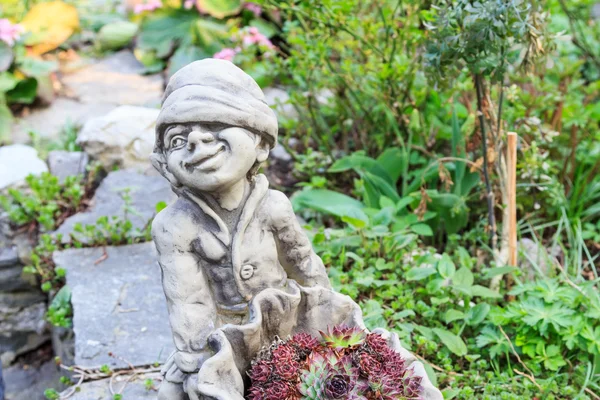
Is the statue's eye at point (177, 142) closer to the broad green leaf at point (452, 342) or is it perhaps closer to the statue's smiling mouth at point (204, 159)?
the statue's smiling mouth at point (204, 159)

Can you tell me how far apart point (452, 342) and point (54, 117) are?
406 centimetres

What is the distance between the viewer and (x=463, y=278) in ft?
10.2

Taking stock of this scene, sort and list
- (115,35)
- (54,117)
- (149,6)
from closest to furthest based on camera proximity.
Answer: (54,117) < (149,6) < (115,35)

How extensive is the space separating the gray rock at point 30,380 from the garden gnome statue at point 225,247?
1938 millimetres

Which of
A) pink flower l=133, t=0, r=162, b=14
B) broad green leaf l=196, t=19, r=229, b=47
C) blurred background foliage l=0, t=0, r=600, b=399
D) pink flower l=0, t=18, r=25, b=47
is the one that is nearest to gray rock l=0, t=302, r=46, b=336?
blurred background foliage l=0, t=0, r=600, b=399

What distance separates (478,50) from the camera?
3.08 m

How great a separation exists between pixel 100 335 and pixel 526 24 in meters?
2.28

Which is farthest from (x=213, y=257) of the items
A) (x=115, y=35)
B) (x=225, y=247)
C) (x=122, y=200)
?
(x=115, y=35)

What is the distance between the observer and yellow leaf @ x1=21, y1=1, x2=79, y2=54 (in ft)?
20.6

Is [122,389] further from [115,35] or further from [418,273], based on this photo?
[115,35]

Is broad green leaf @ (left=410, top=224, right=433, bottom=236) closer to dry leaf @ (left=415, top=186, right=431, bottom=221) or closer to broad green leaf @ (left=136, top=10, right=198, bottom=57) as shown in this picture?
dry leaf @ (left=415, top=186, right=431, bottom=221)

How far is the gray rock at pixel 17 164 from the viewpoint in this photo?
4.51 meters

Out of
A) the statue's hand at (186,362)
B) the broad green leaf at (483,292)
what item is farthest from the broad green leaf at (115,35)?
the statue's hand at (186,362)

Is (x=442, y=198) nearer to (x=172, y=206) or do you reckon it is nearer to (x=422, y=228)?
(x=422, y=228)
